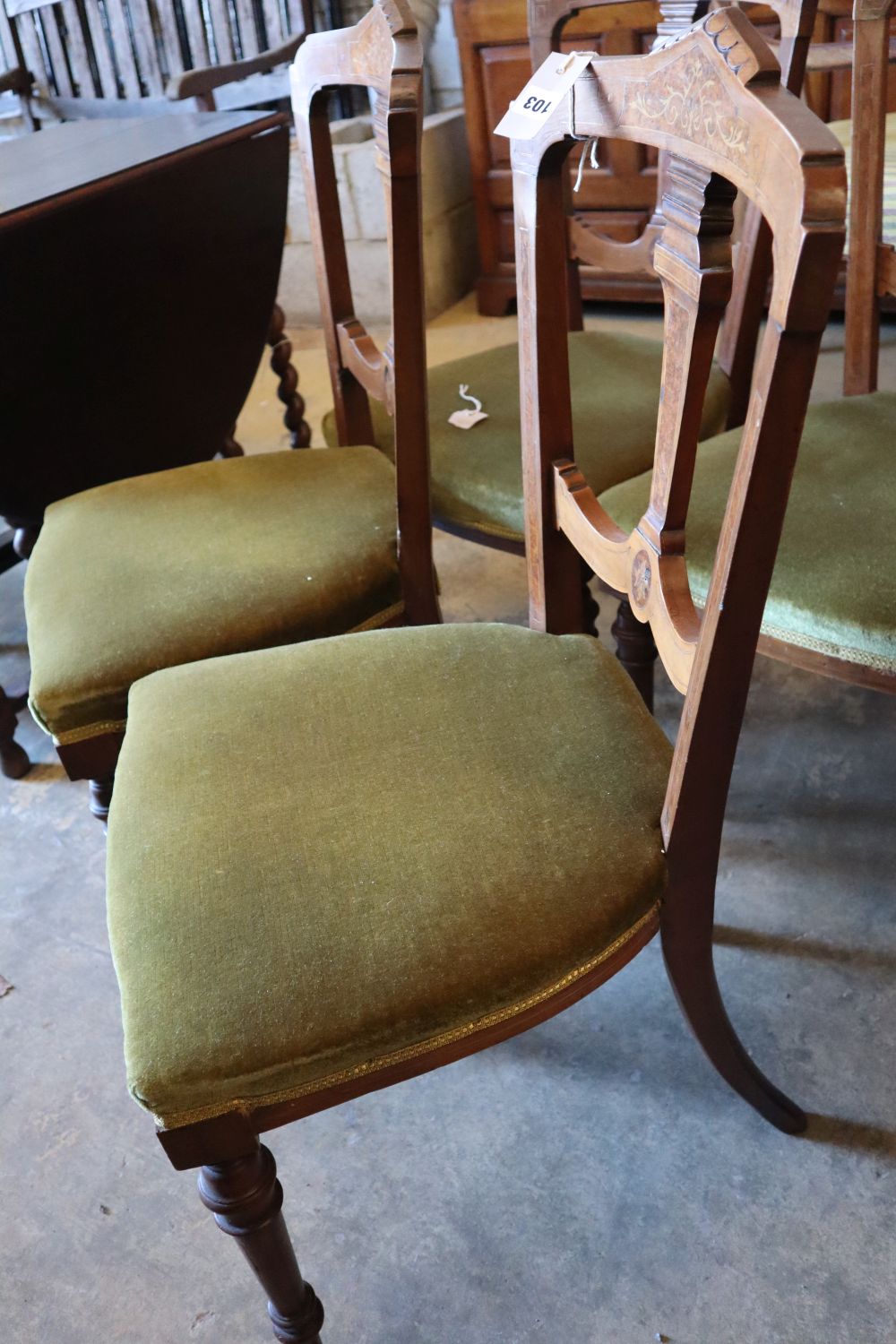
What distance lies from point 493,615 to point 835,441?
0.76m

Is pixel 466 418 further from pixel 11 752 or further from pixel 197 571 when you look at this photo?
pixel 11 752

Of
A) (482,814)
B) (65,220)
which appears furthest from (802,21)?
(65,220)

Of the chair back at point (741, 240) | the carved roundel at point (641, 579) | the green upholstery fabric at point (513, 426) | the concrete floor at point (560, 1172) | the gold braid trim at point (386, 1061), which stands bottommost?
the concrete floor at point (560, 1172)

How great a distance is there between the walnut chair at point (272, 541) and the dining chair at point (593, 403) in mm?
103

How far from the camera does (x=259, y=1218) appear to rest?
0.71 m

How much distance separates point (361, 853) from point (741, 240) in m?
0.95

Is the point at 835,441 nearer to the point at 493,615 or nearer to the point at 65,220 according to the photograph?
the point at 493,615

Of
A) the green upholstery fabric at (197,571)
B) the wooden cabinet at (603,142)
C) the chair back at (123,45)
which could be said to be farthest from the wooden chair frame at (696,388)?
the chair back at (123,45)

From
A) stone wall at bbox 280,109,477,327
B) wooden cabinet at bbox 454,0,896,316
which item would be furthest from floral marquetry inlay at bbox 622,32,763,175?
stone wall at bbox 280,109,477,327

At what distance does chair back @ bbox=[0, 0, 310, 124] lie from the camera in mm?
2967

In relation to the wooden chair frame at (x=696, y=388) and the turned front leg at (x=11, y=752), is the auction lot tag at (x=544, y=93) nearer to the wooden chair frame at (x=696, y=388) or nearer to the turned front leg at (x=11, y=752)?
the wooden chair frame at (x=696, y=388)

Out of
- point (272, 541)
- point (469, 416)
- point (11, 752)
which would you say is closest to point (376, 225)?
point (469, 416)

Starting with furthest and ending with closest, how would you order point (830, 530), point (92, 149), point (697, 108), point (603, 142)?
point (603, 142), point (92, 149), point (830, 530), point (697, 108)

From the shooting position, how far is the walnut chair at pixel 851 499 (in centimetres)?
91
